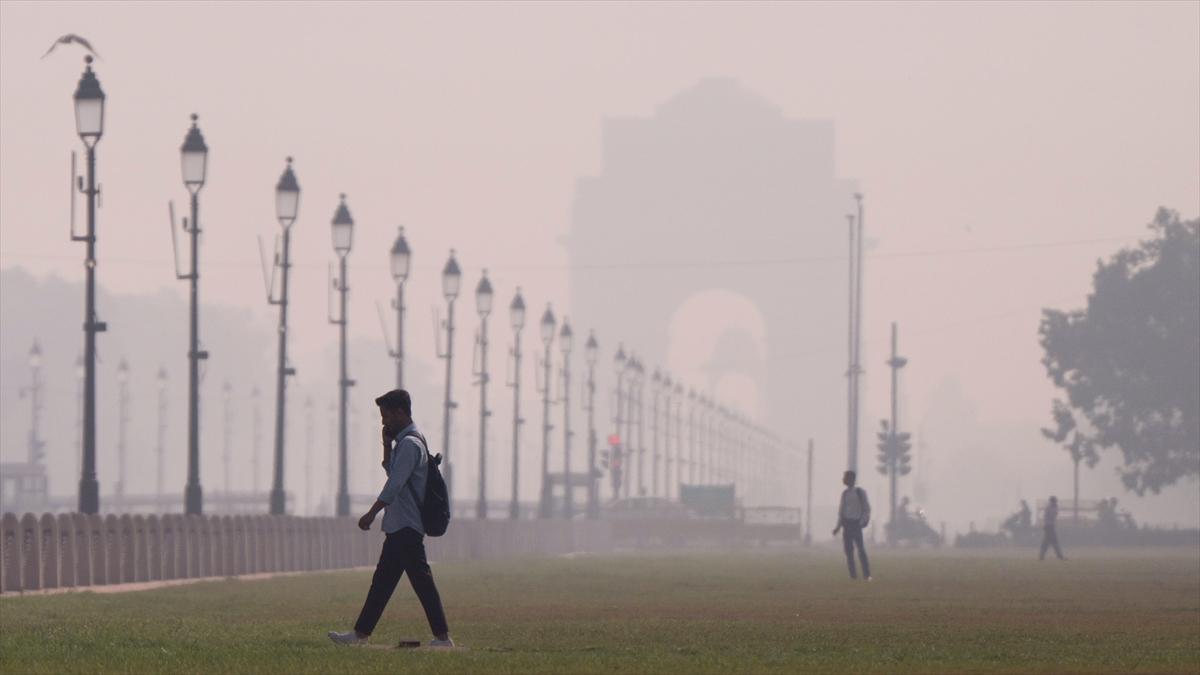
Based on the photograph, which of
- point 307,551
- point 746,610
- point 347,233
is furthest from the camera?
point 347,233

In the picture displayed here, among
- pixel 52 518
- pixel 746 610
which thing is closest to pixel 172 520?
pixel 52 518

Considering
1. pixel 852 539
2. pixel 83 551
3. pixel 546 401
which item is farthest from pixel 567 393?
pixel 83 551

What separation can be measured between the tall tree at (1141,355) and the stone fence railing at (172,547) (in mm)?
61661

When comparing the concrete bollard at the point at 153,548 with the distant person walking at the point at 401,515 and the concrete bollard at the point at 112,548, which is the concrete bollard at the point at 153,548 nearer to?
the concrete bollard at the point at 112,548

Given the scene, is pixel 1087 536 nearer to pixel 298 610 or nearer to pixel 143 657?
pixel 298 610

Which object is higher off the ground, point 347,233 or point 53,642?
point 347,233

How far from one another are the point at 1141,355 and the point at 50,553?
3812 inches

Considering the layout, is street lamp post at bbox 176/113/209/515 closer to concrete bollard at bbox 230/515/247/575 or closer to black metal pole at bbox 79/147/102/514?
concrete bollard at bbox 230/515/247/575

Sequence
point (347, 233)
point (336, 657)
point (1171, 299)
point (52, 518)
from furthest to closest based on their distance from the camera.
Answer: point (1171, 299) → point (347, 233) → point (52, 518) → point (336, 657)

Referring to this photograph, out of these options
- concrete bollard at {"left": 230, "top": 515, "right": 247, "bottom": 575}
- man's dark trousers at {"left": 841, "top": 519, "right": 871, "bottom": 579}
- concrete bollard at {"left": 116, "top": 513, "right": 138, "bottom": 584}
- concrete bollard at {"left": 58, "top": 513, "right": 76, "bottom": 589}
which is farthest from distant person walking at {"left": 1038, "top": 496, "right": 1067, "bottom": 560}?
concrete bollard at {"left": 58, "top": 513, "right": 76, "bottom": 589}

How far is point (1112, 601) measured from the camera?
36781 mm

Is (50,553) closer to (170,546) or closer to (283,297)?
(170,546)

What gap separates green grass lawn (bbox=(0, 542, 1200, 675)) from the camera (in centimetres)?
2184

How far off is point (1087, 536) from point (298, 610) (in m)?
82.7
